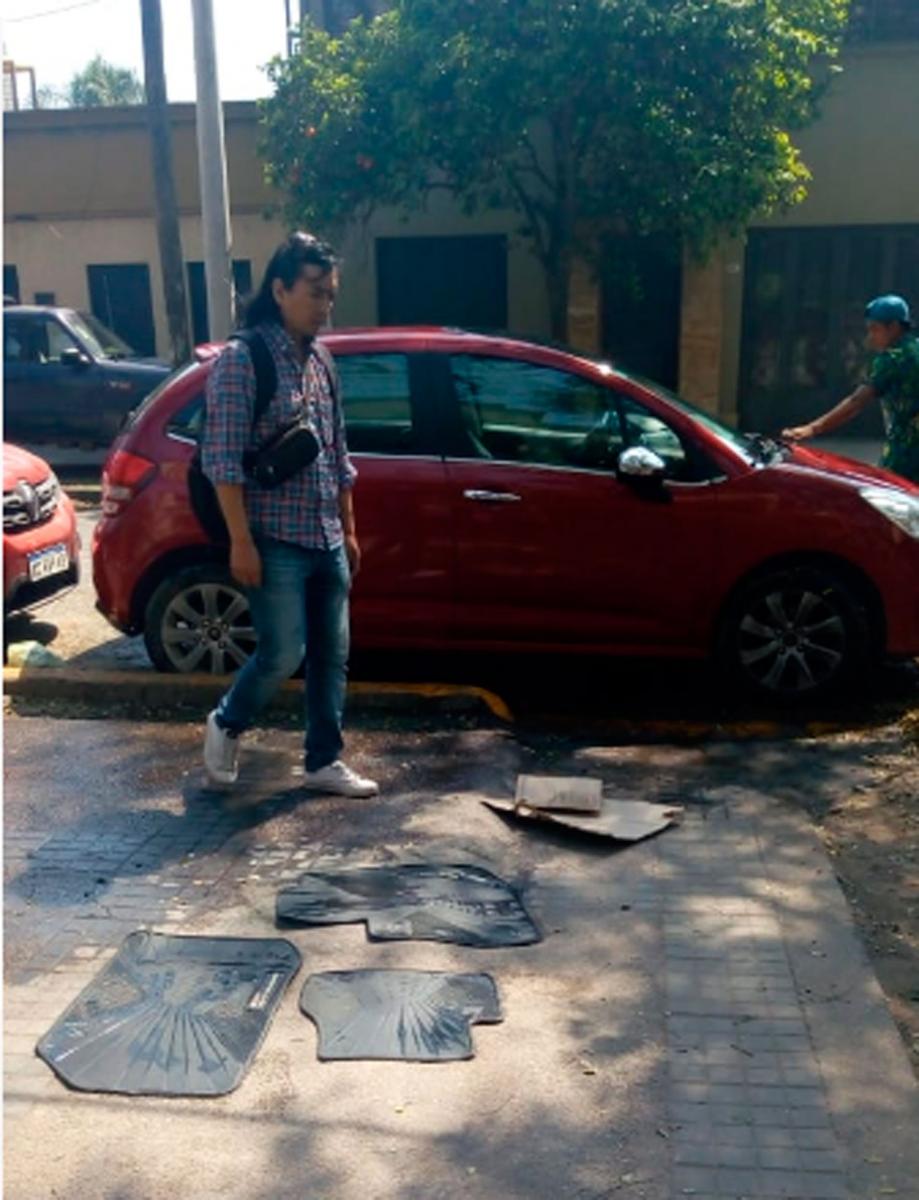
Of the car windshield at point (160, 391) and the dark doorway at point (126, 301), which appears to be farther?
the dark doorway at point (126, 301)

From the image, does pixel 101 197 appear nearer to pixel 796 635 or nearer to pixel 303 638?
pixel 796 635

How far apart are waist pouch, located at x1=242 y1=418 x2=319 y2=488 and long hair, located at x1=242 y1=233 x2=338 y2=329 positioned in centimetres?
38

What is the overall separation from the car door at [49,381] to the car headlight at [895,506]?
33.1 feet

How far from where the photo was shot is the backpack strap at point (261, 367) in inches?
164

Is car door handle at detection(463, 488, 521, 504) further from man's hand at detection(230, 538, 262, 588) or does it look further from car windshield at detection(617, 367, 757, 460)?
man's hand at detection(230, 538, 262, 588)

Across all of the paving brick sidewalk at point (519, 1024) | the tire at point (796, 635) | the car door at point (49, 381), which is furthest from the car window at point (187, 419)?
the car door at point (49, 381)

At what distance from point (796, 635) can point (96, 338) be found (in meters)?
10.8

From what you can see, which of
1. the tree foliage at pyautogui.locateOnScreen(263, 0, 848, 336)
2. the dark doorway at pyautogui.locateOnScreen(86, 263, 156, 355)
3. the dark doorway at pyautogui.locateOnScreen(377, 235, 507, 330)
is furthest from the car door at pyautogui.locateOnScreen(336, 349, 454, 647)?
the dark doorway at pyautogui.locateOnScreen(86, 263, 156, 355)

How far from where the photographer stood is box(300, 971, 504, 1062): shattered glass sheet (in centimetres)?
312

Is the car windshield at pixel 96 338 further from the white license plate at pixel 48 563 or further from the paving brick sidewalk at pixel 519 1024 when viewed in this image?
the paving brick sidewalk at pixel 519 1024

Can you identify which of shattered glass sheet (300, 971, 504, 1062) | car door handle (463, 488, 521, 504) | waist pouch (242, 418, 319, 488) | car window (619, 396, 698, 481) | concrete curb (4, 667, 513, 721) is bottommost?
concrete curb (4, 667, 513, 721)

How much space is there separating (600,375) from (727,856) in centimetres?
255

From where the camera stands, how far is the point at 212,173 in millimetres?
11203

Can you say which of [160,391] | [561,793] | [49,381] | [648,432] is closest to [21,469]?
[160,391]
